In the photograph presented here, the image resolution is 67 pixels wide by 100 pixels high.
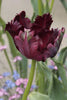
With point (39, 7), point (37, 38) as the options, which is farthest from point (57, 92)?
point (39, 7)

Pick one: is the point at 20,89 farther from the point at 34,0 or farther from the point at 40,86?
the point at 34,0

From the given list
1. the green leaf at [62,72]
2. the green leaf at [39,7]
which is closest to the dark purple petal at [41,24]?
the green leaf at [62,72]

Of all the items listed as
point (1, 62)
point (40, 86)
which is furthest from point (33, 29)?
point (1, 62)

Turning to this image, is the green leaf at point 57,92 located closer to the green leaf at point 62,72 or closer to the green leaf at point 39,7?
the green leaf at point 62,72

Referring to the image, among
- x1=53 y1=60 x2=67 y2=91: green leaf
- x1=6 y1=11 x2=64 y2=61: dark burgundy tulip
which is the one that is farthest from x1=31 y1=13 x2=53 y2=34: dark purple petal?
x1=53 y1=60 x2=67 y2=91: green leaf

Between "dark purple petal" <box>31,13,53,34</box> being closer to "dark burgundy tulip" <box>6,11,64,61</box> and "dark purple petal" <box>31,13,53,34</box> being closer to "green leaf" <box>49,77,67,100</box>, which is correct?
"dark burgundy tulip" <box>6,11,64,61</box>

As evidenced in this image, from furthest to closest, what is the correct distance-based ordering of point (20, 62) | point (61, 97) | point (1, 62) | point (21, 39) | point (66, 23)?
point (66, 23), point (1, 62), point (20, 62), point (61, 97), point (21, 39)
